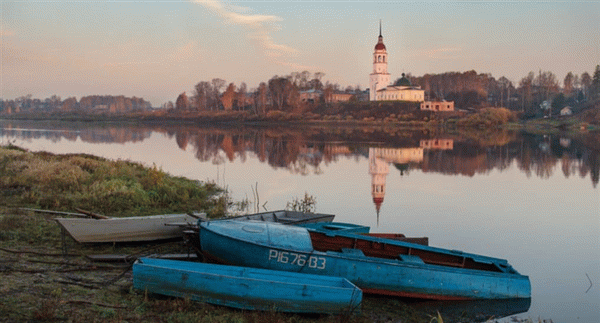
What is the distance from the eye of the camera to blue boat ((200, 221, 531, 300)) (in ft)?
29.6

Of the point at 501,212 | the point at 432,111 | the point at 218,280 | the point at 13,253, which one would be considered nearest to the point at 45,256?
the point at 13,253

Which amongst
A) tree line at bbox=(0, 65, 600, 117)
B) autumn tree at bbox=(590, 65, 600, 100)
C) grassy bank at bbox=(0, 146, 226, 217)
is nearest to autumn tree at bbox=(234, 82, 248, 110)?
tree line at bbox=(0, 65, 600, 117)

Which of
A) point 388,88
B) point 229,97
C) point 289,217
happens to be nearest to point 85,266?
point 289,217

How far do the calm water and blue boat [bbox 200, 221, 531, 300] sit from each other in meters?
0.36

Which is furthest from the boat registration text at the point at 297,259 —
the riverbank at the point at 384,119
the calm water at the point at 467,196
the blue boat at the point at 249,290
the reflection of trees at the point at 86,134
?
the riverbank at the point at 384,119

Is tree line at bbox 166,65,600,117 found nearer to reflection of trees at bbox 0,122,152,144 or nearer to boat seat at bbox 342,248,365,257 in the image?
reflection of trees at bbox 0,122,152,144

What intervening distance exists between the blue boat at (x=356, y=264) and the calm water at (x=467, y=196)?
14.1 inches

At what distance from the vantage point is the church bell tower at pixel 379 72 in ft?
479

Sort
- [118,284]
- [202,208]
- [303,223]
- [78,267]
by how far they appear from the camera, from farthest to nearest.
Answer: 1. [202,208]
2. [303,223]
3. [78,267]
4. [118,284]

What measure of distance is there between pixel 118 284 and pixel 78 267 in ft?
4.18

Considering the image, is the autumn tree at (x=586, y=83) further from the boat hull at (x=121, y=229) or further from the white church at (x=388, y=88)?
the boat hull at (x=121, y=229)

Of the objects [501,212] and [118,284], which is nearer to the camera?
[118,284]

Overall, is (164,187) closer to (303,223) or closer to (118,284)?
(303,223)

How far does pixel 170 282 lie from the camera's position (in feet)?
26.2
